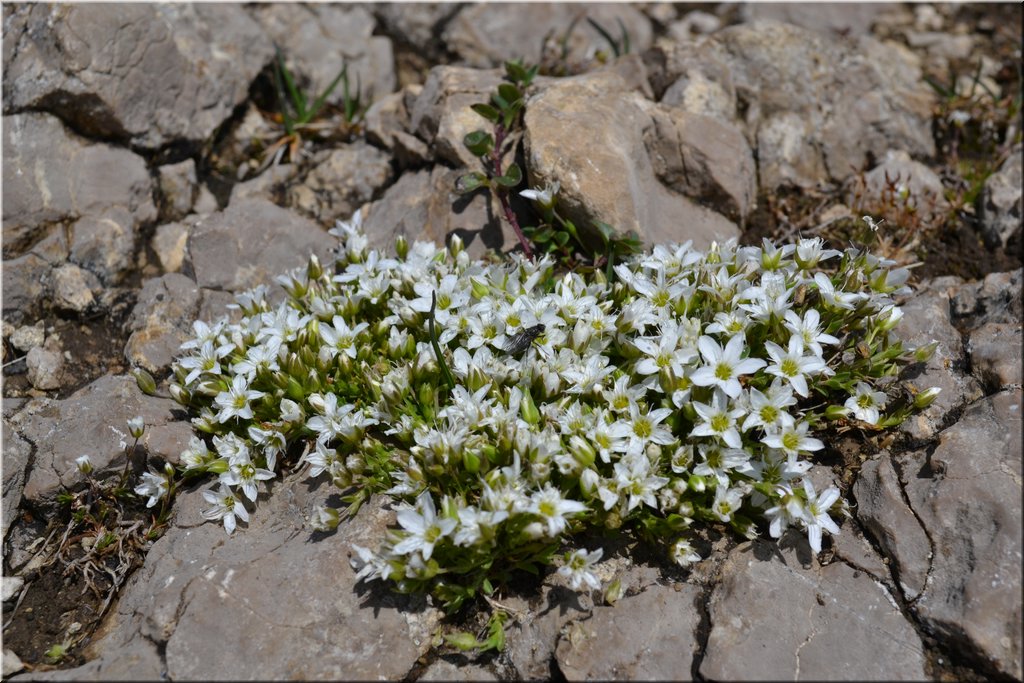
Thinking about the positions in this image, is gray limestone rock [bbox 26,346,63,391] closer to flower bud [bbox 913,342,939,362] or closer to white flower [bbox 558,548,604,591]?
white flower [bbox 558,548,604,591]

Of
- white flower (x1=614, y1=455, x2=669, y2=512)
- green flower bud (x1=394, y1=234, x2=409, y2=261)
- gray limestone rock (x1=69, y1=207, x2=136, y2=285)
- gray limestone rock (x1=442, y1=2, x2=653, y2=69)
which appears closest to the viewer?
white flower (x1=614, y1=455, x2=669, y2=512)

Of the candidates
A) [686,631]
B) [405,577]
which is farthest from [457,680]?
[686,631]

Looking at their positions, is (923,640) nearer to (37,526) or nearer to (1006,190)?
(1006,190)

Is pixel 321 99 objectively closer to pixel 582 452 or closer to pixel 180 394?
pixel 180 394

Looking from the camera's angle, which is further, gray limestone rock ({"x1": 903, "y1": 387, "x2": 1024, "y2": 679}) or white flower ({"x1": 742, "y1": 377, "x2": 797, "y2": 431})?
white flower ({"x1": 742, "y1": 377, "x2": 797, "y2": 431})

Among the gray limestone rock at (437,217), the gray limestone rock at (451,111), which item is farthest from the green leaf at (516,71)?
the gray limestone rock at (437,217)

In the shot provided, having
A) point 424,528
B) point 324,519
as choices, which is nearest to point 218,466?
point 324,519

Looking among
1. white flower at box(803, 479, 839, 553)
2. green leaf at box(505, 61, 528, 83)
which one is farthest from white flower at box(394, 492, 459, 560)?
green leaf at box(505, 61, 528, 83)
